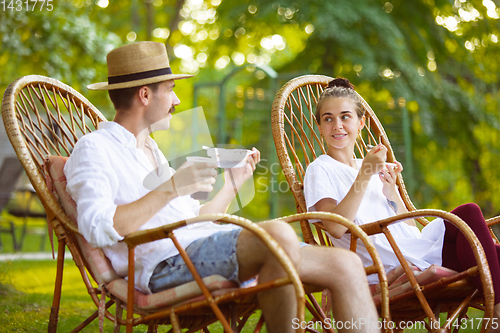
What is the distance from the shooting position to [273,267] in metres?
1.29

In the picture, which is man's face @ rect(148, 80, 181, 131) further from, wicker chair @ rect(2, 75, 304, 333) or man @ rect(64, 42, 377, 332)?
wicker chair @ rect(2, 75, 304, 333)

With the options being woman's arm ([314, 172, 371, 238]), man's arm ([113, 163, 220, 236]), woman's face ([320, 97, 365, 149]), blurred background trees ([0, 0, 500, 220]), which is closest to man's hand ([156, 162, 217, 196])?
man's arm ([113, 163, 220, 236])

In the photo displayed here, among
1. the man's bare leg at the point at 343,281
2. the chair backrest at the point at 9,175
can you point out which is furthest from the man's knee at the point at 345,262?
the chair backrest at the point at 9,175

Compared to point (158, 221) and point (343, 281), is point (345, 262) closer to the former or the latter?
point (343, 281)

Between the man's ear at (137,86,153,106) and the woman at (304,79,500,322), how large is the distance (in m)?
0.74

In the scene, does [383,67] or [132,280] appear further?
[383,67]

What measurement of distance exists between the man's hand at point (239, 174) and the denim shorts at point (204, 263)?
0.36 meters

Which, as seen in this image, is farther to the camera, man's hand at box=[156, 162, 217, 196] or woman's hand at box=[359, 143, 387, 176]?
woman's hand at box=[359, 143, 387, 176]

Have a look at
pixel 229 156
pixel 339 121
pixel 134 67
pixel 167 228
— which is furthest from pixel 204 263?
pixel 339 121

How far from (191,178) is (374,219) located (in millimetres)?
923

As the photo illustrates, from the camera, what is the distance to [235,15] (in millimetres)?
7203

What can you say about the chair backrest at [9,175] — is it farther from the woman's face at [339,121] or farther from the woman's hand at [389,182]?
the woman's hand at [389,182]

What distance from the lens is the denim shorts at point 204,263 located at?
1345 mm

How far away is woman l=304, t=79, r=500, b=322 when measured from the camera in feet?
5.63
